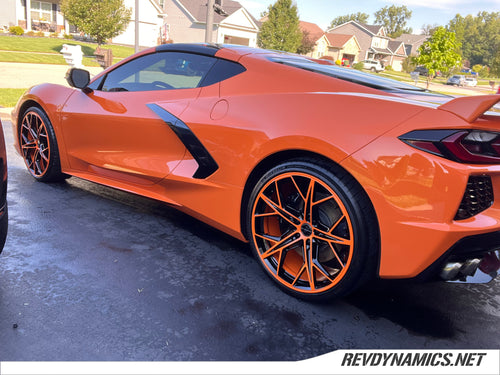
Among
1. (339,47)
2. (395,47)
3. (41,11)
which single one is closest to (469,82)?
(339,47)

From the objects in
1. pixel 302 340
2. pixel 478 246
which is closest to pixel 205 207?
pixel 302 340

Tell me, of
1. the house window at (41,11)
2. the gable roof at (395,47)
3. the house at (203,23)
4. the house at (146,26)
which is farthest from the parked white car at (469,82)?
the house window at (41,11)

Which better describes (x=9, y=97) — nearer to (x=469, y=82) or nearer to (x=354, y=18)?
(x=469, y=82)

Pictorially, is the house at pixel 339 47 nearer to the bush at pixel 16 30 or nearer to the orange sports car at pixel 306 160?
the bush at pixel 16 30

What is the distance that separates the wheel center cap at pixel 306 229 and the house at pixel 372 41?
8864 cm

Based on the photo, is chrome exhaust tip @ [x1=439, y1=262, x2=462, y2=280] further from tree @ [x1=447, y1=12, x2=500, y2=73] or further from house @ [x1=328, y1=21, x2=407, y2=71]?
tree @ [x1=447, y1=12, x2=500, y2=73]

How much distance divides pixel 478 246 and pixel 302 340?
981 mm

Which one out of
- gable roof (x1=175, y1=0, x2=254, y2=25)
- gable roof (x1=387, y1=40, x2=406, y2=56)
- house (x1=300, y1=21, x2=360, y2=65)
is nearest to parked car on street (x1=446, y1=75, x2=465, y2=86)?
house (x1=300, y1=21, x2=360, y2=65)

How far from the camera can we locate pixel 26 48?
82.8ft

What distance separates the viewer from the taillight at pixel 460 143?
203cm

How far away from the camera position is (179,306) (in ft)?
8.01

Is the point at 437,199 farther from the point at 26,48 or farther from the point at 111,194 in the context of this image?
the point at 26,48

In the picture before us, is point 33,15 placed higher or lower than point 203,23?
lower

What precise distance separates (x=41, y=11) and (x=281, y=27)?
24349 millimetres
